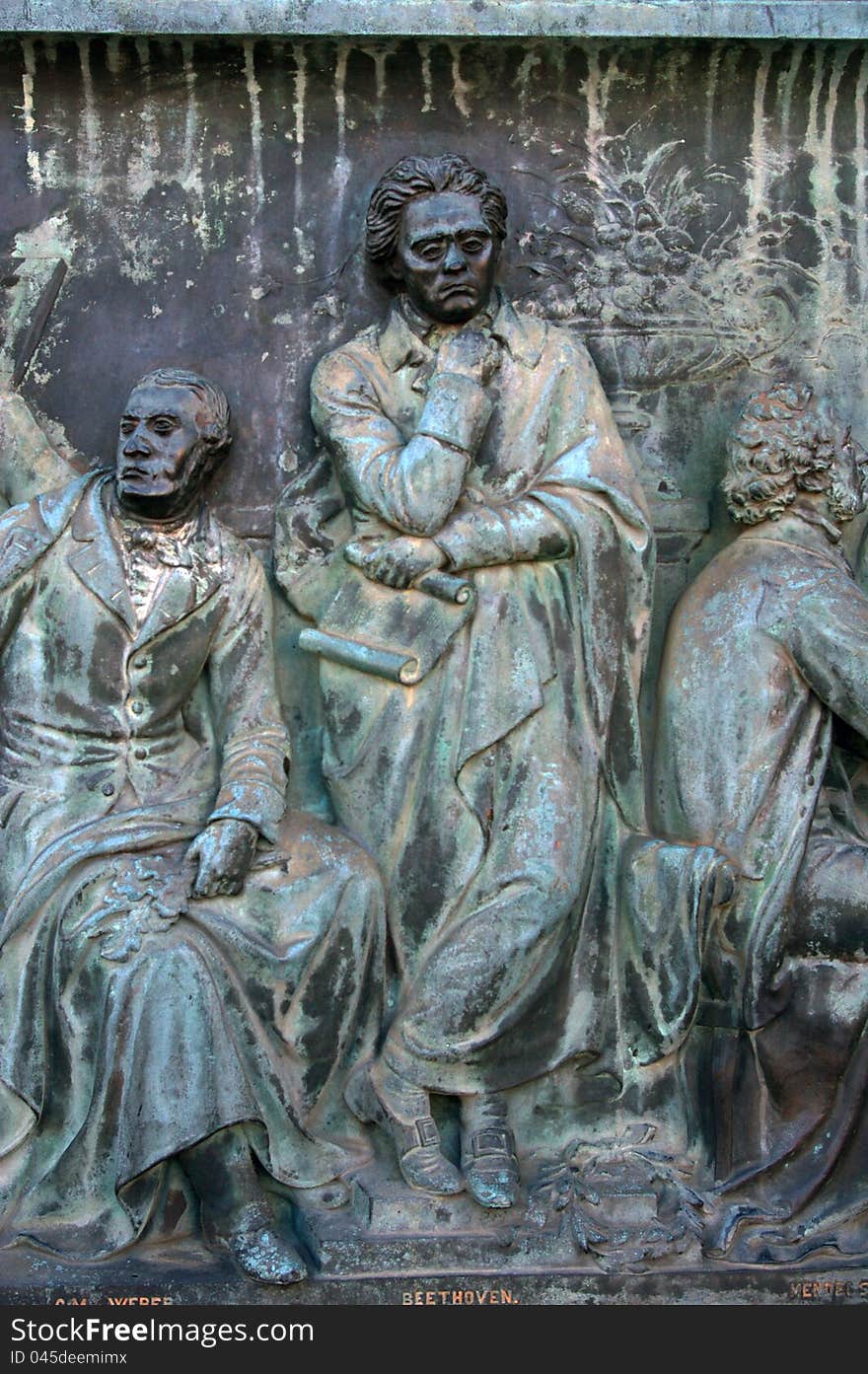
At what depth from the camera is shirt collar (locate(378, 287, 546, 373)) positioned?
7.51m

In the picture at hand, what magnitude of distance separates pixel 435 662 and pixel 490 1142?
4.76ft

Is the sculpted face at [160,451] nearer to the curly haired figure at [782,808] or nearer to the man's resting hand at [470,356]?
the man's resting hand at [470,356]

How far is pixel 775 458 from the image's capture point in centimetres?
746

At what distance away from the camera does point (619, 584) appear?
7.33m

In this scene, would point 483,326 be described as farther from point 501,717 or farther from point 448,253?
point 501,717

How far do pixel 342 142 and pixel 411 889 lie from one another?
2518mm

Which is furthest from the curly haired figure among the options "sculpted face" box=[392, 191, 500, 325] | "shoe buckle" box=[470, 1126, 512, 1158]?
"sculpted face" box=[392, 191, 500, 325]

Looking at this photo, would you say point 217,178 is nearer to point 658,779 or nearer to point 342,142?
point 342,142

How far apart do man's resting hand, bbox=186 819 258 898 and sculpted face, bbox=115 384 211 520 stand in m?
1.04

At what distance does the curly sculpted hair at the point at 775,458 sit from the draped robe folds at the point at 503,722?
1.17 feet

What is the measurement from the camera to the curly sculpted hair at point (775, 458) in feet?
24.5

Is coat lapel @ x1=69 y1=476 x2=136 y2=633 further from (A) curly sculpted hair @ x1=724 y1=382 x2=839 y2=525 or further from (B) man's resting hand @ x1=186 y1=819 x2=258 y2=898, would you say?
(A) curly sculpted hair @ x1=724 y1=382 x2=839 y2=525

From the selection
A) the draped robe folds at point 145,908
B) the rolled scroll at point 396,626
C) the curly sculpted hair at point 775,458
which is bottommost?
the draped robe folds at point 145,908

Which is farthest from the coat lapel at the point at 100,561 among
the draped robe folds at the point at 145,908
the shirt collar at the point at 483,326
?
the shirt collar at the point at 483,326
